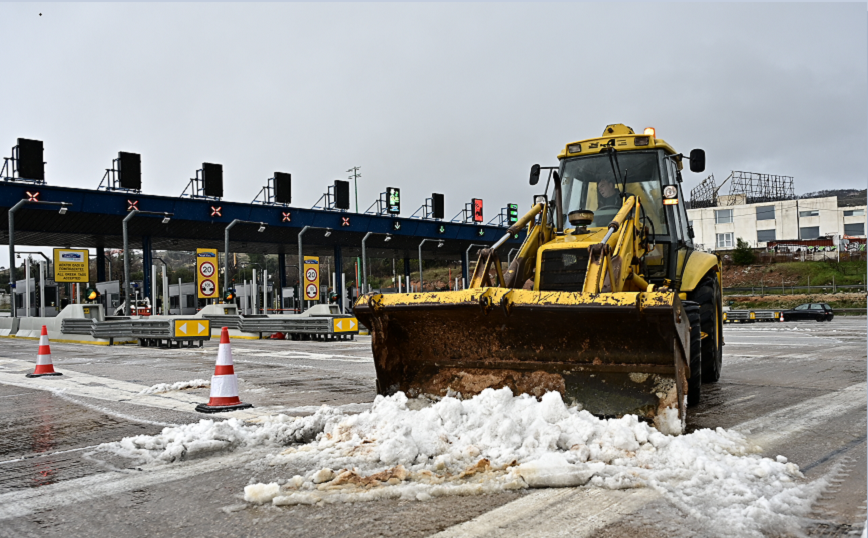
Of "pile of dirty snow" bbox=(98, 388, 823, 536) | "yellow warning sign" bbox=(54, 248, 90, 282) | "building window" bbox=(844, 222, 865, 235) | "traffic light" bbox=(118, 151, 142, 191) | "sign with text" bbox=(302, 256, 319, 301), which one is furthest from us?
"building window" bbox=(844, 222, 865, 235)

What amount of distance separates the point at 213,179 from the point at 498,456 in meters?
28.5

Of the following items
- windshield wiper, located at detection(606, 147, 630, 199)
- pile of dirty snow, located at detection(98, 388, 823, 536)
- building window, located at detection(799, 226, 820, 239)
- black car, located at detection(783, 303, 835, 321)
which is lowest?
black car, located at detection(783, 303, 835, 321)

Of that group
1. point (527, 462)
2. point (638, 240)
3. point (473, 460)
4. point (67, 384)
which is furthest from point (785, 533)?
point (67, 384)

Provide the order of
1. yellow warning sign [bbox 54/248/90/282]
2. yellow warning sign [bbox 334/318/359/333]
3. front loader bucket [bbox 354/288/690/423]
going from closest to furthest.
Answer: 1. front loader bucket [bbox 354/288/690/423]
2. yellow warning sign [bbox 334/318/359/333]
3. yellow warning sign [bbox 54/248/90/282]

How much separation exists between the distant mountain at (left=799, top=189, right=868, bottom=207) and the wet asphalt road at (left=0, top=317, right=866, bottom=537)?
7347cm

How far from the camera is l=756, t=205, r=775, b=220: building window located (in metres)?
72.7

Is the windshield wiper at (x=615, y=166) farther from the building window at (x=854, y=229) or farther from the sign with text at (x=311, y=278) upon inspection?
the building window at (x=854, y=229)

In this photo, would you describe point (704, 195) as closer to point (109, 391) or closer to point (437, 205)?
point (437, 205)

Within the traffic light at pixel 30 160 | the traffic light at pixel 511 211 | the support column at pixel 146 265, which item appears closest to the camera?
the traffic light at pixel 30 160

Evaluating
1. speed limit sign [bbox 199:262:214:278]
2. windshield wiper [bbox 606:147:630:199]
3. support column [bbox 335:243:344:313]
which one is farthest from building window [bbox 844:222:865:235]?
windshield wiper [bbox 606:147:630:199]

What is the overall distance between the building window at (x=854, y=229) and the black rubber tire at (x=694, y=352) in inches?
2982

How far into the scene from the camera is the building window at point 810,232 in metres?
71.4

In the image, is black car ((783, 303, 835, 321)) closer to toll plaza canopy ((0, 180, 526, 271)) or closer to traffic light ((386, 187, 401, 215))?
toll plaza canopy ((0, 180, 526, 271))

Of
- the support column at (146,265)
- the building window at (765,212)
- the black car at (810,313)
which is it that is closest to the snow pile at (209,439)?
the support column at (146,265)
